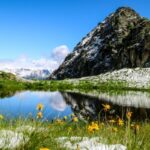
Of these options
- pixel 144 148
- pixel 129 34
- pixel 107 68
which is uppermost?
pixel 129 34

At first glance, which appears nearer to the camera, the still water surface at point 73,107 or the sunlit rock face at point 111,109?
the still water surface at point 73,107

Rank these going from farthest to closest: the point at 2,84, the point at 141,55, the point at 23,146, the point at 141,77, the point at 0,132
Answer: the point at 141,55 < the point at 141,77 < the point at 2,84 < the point at 0,132 < the point at 23,146

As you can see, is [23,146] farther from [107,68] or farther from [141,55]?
[107,68]

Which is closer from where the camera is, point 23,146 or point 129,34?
point 23,146

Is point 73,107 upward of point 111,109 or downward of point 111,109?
upward

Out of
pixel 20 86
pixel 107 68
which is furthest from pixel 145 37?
pixel 20 86

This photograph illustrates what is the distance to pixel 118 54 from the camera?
188875mm

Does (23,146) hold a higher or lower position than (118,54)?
lower

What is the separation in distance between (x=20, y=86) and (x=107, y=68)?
111m

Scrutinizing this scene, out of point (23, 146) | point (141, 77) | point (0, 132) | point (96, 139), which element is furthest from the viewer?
point (141, 77)

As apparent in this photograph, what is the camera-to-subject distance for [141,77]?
121062 mm

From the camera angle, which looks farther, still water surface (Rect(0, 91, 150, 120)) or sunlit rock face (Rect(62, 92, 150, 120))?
sunlit rock face (Rect(62, 92, 150, 120))

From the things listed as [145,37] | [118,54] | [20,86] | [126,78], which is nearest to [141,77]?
[126,78]

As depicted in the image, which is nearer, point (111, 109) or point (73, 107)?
point (111, 109)
